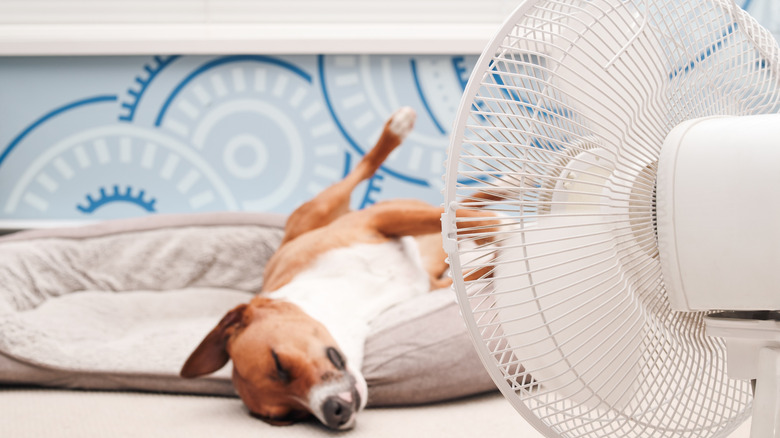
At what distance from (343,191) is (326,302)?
51 cm

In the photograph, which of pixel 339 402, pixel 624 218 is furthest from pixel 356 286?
pixel 624 218

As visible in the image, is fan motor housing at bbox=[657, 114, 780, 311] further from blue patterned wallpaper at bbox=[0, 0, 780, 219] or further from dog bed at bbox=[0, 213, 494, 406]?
blue patterned wallpaper at bbox=[0, 0, 780, 219]

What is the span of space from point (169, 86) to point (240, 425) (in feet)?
4.61

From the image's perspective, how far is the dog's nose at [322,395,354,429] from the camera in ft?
3.14

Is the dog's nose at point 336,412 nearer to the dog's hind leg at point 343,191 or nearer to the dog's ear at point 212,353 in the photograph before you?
the dog's ear at point 212,353

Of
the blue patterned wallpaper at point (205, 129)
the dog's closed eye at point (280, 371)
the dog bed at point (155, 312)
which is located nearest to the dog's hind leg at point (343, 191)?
the dog bed at point (155, 312)

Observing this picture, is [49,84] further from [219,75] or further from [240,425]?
[240,425]

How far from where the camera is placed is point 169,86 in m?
2.07

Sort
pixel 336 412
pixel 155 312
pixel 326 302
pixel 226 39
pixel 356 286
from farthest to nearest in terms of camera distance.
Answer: pixel 226 39
pixel 155 312
pixel 356 286
pixel 326 302
pixel 336 412

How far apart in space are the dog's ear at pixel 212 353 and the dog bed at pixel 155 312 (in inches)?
2.9

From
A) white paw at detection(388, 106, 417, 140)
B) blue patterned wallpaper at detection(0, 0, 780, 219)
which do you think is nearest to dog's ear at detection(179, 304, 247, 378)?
white paw at detection(388, 106, 417, 140)

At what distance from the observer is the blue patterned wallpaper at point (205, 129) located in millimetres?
2068

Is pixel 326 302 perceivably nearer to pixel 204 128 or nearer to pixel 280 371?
pixel 280 371

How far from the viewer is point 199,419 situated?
40.6 inches
